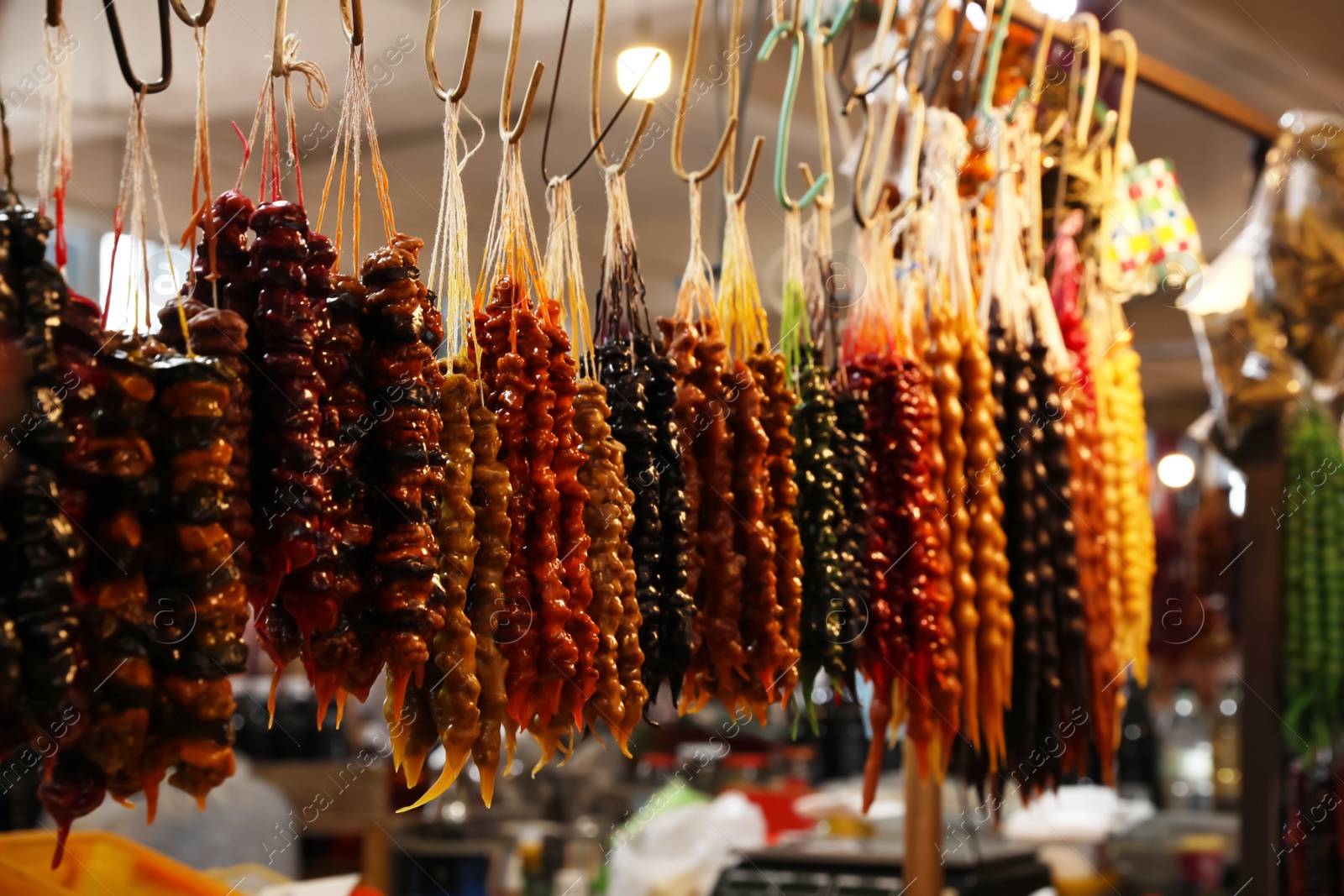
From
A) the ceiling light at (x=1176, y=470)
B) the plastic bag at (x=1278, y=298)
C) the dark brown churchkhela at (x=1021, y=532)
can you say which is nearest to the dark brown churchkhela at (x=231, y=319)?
the dark brown churchkhela at (x=1021, y=532)

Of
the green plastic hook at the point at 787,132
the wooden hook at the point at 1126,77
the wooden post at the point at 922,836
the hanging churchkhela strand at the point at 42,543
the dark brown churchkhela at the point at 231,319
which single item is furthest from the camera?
the wooden hook at the point at 1126,77

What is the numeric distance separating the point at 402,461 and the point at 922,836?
1.11 meters

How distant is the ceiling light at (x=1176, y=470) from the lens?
3857 mm

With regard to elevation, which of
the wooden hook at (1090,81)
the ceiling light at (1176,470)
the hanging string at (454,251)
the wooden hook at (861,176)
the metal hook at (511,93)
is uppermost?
the wooden hook at (1090,81)

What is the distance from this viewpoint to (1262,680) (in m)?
2.19

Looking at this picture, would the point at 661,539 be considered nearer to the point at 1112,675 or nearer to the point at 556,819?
the point at 1112,675

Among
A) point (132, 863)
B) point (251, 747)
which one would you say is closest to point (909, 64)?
point (132, 863)

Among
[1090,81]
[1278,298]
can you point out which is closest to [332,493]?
[1090,81]

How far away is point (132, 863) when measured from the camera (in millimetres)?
1252

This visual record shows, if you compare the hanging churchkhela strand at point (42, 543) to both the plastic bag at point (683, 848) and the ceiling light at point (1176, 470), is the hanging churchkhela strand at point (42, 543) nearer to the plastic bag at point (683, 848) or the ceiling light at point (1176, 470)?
the plastic bag at point (683, 848)

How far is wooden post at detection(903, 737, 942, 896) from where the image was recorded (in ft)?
5.32

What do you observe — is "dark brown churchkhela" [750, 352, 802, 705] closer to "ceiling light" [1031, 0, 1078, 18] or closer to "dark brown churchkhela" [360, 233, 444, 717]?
"dark brown churchkhela" [360, 233, 444, 717]

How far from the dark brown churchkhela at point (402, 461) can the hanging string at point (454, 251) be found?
0.34 feet

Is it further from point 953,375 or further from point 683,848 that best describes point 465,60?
point 683,848
